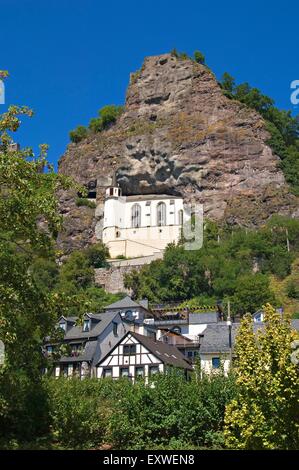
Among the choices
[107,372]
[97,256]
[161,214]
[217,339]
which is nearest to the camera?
[107,372]

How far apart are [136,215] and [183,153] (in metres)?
13.6

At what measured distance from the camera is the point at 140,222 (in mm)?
117625

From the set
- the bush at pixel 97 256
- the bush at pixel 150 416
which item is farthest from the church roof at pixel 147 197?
the bush at pixel 150 416

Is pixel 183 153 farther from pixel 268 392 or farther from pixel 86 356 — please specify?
pixel 268 392

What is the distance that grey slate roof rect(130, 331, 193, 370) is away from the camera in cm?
4350

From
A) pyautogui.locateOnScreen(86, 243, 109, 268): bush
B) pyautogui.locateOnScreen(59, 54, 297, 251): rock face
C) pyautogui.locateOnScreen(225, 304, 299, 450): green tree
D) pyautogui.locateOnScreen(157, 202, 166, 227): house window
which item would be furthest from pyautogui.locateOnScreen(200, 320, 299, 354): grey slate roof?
pyautogui.locateOnScreen(157, 202, 166, 227): house window

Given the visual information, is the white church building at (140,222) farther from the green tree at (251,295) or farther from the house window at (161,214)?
the green tree at (251,295)

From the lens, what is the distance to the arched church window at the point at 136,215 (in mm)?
117812

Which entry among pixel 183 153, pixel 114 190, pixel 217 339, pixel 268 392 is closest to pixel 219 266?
pixel 183 153
